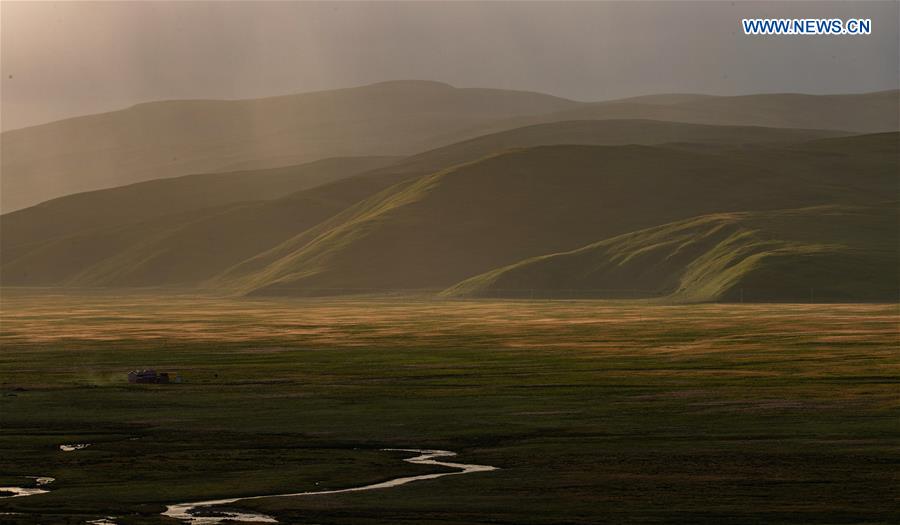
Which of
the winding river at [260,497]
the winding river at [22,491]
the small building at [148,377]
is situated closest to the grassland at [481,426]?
the winding river at [22,491]

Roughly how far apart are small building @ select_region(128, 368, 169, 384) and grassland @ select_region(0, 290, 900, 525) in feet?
5.52

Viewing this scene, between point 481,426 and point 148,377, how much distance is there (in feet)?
98.3

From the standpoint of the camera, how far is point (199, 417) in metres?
72.9

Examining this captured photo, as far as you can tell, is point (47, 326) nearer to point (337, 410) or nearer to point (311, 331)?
point (311, 331)

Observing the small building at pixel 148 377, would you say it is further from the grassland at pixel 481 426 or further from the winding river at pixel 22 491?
the winding river at pixel 22 491

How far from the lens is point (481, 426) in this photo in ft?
224

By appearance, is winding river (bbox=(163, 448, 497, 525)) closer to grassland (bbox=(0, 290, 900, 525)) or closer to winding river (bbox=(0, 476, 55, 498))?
grassland (bbox=(0, 290, 900, 525))

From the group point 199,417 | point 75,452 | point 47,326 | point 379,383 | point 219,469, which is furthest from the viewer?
point 47,326

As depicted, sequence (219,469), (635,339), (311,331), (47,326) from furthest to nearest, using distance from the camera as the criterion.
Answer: (47,326) < (311,331) < (635,339) < (219,469)

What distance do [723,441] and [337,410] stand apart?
2116 cm

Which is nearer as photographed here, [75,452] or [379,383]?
[75,452]

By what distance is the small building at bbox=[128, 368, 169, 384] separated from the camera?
91.3m

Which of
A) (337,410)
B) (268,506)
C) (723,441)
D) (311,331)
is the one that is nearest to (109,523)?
(268,506)

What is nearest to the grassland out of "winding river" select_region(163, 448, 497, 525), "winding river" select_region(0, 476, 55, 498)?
"winding river" select_region(0, 476, 55, 498)
